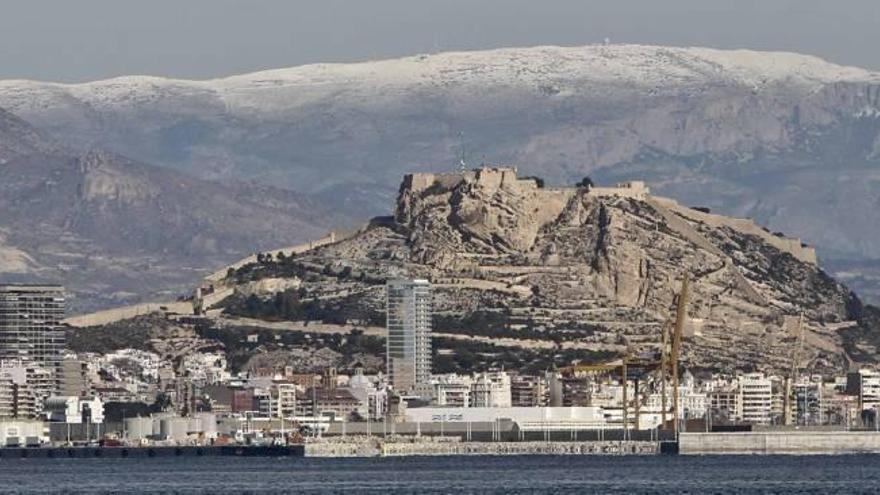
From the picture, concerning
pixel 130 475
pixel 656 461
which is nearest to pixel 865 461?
pixel 656 461

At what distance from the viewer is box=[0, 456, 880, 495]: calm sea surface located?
507 feet

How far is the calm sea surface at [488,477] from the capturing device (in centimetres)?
15450

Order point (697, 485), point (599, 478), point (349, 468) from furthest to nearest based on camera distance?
1. point (349, 468)
2. point (599, 478)
3. point (697, 485)

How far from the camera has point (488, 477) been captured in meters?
171

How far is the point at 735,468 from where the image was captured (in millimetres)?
178625

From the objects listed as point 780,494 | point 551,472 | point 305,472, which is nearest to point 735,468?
point 551,472

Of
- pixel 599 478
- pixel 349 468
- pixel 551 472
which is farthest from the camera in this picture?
pixel 349 468

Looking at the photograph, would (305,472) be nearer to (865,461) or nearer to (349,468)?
(349,468)

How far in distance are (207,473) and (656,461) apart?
27361 mm

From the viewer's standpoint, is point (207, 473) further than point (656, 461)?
No

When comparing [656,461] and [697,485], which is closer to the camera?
[697,485]

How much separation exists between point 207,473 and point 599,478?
25633mm

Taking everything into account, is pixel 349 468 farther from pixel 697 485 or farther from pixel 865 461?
pixel 697 485

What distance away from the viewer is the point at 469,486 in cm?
15838
